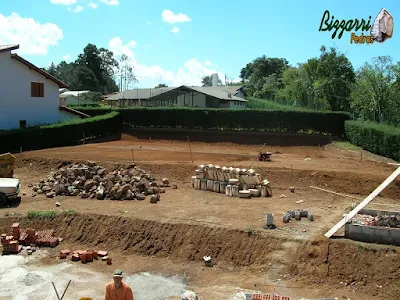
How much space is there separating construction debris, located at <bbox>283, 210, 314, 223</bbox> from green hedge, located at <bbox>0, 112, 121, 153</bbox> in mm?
21320

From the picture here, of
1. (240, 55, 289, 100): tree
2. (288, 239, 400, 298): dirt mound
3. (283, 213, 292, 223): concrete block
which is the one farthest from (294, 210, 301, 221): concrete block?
(240, 55, 289, 100): tree

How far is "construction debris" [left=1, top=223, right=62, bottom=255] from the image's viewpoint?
44.7 feet

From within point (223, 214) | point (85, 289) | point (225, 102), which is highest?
point (225, 102)

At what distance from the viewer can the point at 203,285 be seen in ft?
37.7

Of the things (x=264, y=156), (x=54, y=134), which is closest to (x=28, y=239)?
(x=264, y=156)

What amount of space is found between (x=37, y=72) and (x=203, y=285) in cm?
3034

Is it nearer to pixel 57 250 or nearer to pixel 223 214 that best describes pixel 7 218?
pixel 57 250

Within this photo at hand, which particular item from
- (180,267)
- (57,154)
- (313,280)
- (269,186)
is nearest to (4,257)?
(180,267)

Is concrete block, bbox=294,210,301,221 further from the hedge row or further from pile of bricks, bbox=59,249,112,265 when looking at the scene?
the hedge row

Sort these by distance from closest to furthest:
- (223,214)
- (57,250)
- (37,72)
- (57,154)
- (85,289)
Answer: (85,289), (57,250), (223,214), (57,154), (37,72)

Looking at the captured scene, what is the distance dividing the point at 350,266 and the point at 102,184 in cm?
1139

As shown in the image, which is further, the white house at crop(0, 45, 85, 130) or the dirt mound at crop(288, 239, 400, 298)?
the white house at crop(0, 45, 85, 130)

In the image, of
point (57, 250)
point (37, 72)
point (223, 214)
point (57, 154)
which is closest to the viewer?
point (57, 250)

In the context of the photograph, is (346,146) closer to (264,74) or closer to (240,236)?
(240,236)
